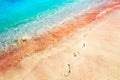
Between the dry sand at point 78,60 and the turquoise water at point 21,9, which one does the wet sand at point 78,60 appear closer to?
the dry sand at point 78,60

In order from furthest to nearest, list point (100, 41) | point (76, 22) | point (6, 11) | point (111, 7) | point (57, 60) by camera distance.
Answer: point (6, 11) → point (111, 7) → point (76, 22) → point (100, 41) → point (57, 60)

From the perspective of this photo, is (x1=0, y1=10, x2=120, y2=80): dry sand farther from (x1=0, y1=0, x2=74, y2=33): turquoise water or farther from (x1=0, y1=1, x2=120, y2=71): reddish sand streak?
(x1=0, y1=0, x2=74, y2=33): turquoise water

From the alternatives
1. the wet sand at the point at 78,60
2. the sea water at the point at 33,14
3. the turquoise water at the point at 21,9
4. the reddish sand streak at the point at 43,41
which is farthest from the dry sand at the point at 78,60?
the turquoise water at the point at 21,9

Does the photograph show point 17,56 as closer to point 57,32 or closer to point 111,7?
point 57,32

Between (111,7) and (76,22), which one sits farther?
(111,7)

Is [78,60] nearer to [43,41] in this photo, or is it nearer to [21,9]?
→ [43,41]

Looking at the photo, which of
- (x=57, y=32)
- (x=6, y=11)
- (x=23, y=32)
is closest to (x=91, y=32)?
(x=57, y=32)

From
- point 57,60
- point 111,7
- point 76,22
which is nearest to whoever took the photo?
point 57,60
